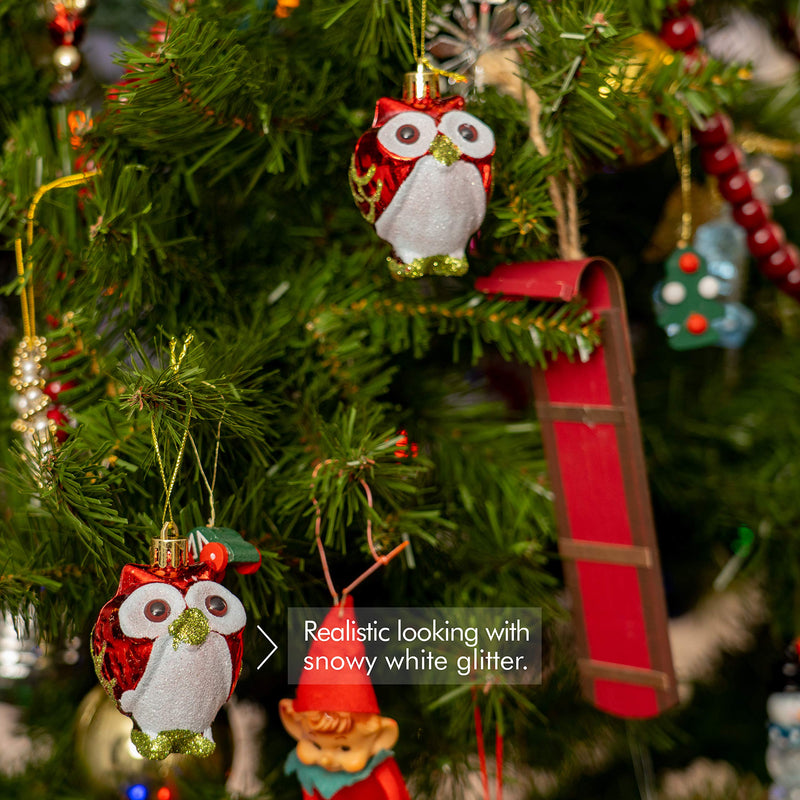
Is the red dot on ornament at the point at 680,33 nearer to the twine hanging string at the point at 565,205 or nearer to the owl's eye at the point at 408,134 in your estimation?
the twine hanging string at the point at 565,205

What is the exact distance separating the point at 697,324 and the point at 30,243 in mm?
471

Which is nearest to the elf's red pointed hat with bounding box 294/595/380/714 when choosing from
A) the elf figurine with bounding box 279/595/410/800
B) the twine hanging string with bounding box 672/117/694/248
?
the elf figurine with bounding box 279/595/410/800

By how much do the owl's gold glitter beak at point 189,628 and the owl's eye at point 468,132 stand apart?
0.90ft

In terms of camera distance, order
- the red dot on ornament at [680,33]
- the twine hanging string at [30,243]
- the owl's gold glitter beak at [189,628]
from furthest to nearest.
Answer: the red dot on ornament at [680,33] < the twine hanging string at [30,243] < the owl's gold glitter beak at [189,628]

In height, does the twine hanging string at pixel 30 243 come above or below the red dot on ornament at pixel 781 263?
above

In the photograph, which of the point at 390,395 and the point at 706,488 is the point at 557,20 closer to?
the point at 390,395

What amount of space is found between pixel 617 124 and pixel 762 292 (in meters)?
0.38

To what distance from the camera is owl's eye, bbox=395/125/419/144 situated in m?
0.47

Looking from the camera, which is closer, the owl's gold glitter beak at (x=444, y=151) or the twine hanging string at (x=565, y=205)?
the owl's gold glitter beak at (x=444, y=151)

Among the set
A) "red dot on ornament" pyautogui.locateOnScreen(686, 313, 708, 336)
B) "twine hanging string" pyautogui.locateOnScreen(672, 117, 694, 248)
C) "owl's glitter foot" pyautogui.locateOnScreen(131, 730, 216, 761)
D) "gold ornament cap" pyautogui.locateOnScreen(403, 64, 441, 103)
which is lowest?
"owl's glitter foot" pyautogui.locateOnScreen(131, 730, 216, 761)

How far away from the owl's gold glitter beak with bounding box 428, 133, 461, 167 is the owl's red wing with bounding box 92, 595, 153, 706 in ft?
0.87

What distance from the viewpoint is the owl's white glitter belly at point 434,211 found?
47 cm

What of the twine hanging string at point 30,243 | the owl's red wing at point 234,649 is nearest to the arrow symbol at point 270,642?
the owl's red wing at point 234,649

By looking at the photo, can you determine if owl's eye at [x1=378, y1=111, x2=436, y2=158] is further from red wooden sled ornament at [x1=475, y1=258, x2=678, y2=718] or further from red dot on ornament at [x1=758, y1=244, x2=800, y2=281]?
red dot on ornament at [x1=758, y1=244, x2=800, y2=281]
